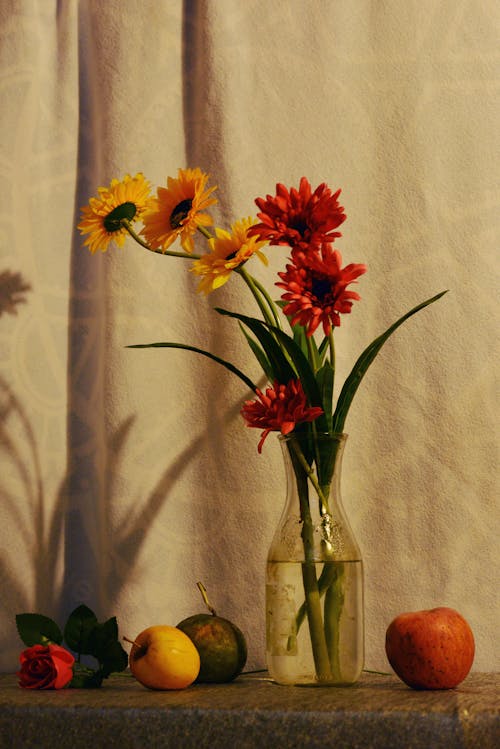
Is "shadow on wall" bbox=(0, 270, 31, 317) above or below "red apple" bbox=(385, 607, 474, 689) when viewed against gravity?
above

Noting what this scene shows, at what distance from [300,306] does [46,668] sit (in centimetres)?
49

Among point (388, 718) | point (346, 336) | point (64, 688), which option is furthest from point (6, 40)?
point (388, 718)

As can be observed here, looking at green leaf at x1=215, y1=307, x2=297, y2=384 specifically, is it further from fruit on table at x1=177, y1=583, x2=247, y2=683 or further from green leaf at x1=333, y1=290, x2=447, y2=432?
fruit on table at x1=177, y1=583, x2=247, y2=683

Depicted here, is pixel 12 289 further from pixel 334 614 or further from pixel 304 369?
pixel 334 614

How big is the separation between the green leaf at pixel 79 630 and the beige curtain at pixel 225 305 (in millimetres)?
102

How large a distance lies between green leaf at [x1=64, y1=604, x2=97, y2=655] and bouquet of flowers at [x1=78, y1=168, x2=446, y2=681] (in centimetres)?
28

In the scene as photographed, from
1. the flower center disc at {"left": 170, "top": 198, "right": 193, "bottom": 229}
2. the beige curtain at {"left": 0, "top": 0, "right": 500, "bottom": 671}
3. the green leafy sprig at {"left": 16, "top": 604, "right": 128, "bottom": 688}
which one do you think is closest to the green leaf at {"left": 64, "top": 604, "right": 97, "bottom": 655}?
the green leafy sprig at {"left": 16, "top": 604, "right": 128, "bottom": 688}

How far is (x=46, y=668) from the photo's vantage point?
3.07ft

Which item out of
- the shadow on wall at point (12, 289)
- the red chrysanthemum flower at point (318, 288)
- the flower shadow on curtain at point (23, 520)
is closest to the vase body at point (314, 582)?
the red chrysanthemum flower at point (318, 288)

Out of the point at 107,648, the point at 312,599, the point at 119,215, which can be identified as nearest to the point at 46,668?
the point at 107,648

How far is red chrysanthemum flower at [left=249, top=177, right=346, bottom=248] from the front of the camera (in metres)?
0.88

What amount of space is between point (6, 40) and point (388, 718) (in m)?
1.05

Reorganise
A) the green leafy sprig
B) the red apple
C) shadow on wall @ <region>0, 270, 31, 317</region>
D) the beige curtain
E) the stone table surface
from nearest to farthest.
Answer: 1. the stone table surface
2. the red apple
3. the green leafy sprig
4. the beige curtain
5. shadow on wall @ <region>0, 270, 31, 317</region>

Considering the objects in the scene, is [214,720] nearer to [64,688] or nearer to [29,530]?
[64,688]
